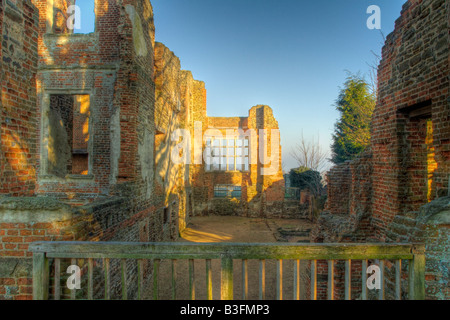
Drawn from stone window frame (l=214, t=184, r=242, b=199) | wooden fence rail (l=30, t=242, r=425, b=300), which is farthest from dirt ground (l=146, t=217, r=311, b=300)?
wooden fence rail (l=30, t=242, r=425, b=300)

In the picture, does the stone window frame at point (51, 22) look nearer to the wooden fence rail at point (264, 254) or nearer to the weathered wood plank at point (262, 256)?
the wooden fence rail at point (264, 254)

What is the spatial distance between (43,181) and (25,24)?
537cm

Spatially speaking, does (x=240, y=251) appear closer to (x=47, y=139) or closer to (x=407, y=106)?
(x=407, y=106)

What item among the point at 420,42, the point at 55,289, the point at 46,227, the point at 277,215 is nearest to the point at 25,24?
the point at 46,227

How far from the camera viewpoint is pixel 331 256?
2.29 m

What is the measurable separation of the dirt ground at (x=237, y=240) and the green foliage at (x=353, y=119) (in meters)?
6.10

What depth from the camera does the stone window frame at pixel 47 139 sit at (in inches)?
283

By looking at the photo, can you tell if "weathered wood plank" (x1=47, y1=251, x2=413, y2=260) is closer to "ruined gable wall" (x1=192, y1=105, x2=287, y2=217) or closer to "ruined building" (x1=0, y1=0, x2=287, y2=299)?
"ruined building" (x1=0, y1=0, x2=287, y2=299)

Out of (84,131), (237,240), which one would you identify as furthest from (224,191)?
(84,131)

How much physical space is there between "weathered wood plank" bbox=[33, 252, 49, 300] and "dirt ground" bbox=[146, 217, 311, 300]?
16.4 feet

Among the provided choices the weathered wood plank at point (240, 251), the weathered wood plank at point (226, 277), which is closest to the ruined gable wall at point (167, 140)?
the weathered wood plank at point (240, 251)

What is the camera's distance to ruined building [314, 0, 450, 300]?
269cm

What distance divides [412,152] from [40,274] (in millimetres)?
6401

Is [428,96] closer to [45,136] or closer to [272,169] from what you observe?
[45,136]
